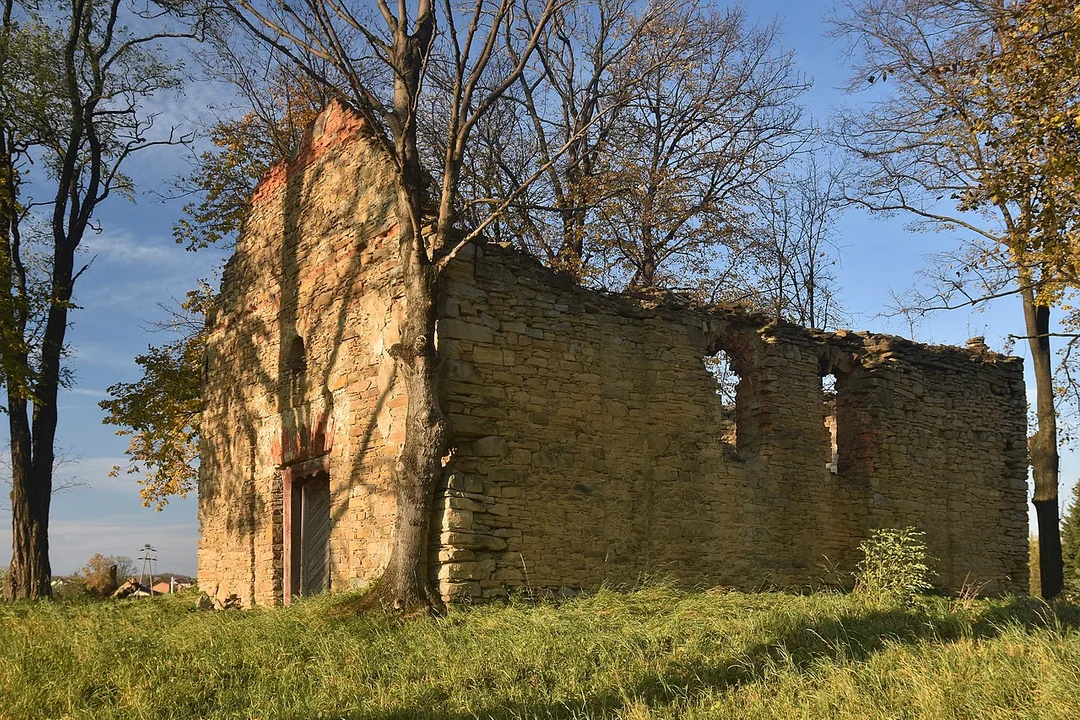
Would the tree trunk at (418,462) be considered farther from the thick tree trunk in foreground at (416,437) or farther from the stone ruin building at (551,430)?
the stone ruin building at (551,430)

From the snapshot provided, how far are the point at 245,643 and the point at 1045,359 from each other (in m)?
13.6

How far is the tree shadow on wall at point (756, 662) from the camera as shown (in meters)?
5.79

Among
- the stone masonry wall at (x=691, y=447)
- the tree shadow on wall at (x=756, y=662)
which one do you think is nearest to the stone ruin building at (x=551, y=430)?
the stone masonry wall at (x=691, y=447)

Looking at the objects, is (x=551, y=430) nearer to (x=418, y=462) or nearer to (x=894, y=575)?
(x=418, y=462)

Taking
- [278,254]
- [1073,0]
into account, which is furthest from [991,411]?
[278,254]

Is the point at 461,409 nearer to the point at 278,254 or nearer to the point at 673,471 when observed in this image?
the point at 673,471

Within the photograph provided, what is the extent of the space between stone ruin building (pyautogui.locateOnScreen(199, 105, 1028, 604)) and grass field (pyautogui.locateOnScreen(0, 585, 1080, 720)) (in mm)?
1351

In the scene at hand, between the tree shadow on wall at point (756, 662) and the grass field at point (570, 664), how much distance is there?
20 mm

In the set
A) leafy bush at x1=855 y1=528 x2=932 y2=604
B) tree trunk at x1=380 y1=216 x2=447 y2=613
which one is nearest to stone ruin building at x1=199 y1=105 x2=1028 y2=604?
tree trunk at x1=380 y1=216 x2=447 y2=613

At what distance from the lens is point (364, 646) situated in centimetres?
721

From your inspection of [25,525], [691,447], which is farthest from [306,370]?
[25,525]

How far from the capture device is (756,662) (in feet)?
21.8

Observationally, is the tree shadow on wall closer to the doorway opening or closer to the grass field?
the grass field

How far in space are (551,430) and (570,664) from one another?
367cm
